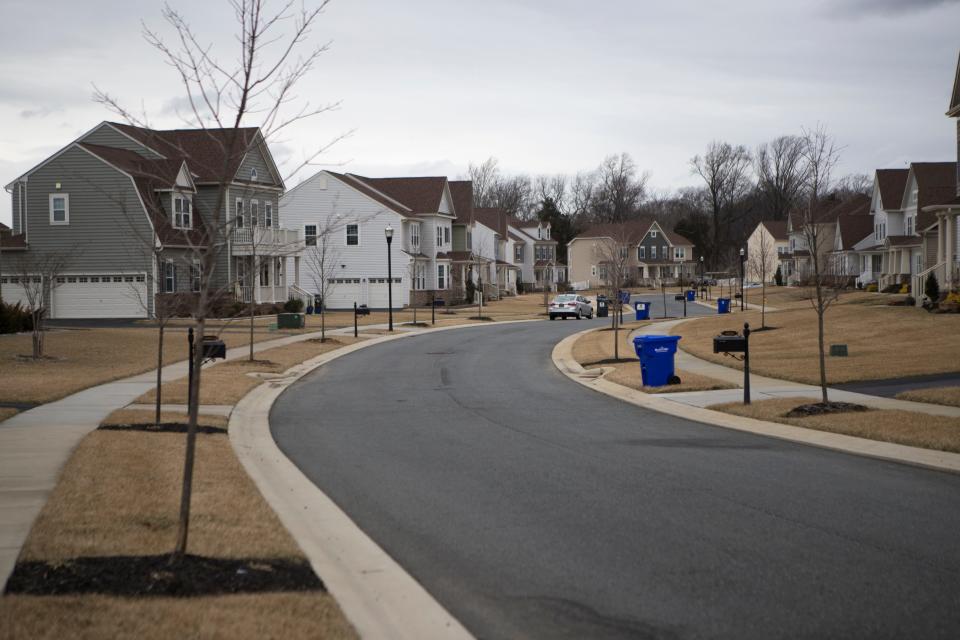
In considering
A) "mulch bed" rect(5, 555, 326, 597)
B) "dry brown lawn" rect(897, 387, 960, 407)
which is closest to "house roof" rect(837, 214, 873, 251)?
"dry brown lawn" rect(897, 387, 960, 407)

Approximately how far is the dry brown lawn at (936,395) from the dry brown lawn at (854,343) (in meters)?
2.86

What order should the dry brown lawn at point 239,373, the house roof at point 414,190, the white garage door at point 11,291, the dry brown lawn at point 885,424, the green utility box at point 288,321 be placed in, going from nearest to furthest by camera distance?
the dry brown lawn at point 885,424
the dry brown lawn at point 239,373
the green utility box at point 288,321
the white garage door at point 11,291
the house roof at point 414,190

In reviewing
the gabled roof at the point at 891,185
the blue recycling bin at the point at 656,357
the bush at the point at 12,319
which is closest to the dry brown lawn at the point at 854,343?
the blue recycling bin at the point at 656,357

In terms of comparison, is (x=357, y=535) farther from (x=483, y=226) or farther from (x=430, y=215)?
(x=483, y=226)

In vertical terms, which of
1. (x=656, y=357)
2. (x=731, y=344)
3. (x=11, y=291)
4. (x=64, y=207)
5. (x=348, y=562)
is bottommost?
(x=348, y=562)

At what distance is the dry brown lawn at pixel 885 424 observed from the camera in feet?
43.8

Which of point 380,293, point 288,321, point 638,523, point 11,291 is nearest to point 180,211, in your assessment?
point 11,291

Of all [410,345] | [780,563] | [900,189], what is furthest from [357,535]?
[900,189]

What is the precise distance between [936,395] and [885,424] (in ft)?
11.7

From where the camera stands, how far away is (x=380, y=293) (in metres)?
64.8

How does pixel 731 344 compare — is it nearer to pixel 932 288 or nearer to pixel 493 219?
pixel 932 288

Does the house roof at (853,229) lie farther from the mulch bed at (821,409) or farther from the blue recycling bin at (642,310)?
the mulch bed at (821,409)

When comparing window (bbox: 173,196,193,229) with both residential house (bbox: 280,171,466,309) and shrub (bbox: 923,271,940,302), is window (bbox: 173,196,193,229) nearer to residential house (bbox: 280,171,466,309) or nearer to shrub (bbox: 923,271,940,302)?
residential house (bbox: 280,171,466,309)

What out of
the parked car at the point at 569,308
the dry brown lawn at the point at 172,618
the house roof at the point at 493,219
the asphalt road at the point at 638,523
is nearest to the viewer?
the dry brown lawn at the point at 172,618
